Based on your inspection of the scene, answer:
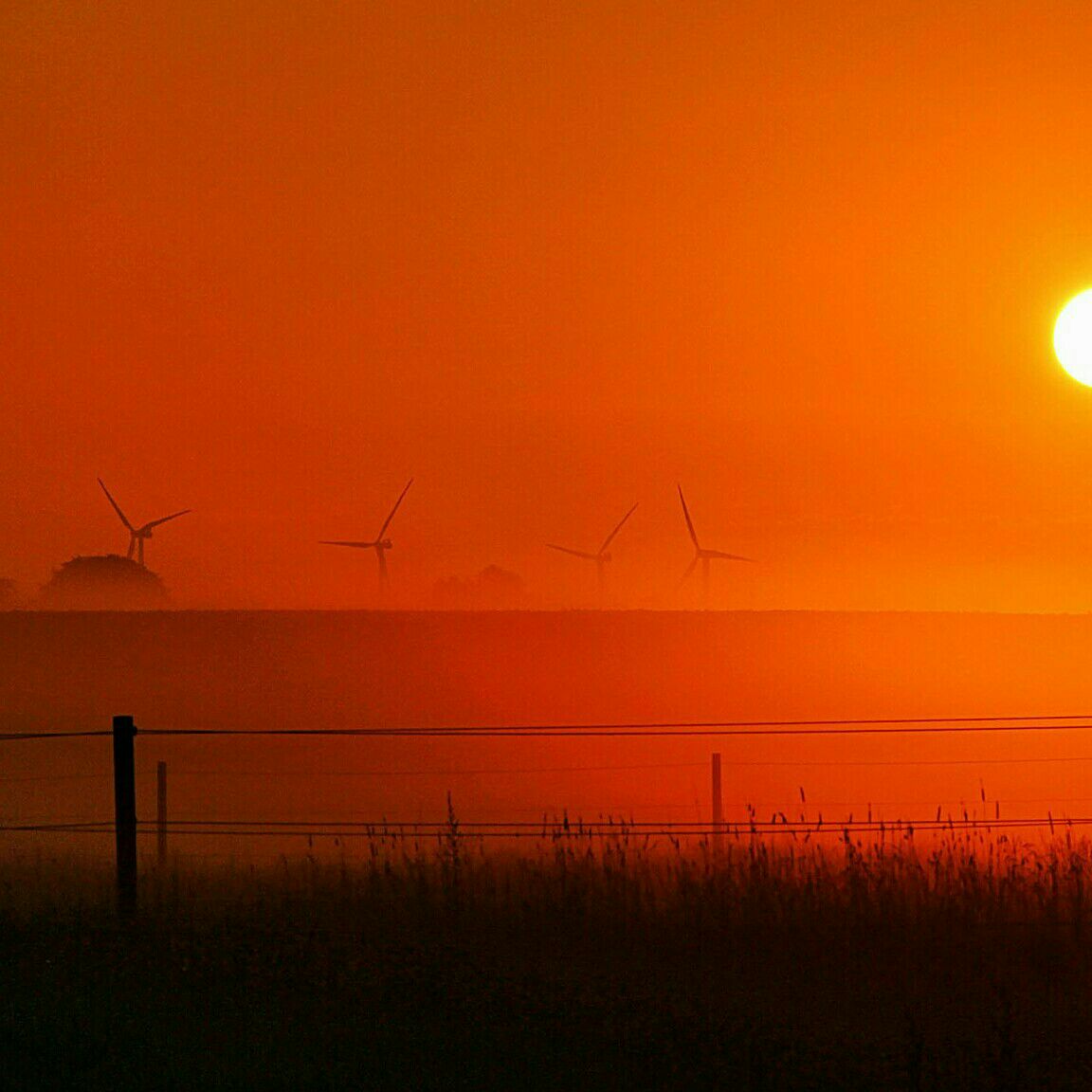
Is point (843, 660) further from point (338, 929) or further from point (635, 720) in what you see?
point (338, 929)

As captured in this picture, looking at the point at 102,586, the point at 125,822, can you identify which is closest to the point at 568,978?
the point at 125,822

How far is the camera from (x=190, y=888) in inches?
605

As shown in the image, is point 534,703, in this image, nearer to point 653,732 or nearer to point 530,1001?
point 653,732

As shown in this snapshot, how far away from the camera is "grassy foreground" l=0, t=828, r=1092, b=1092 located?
8922mm

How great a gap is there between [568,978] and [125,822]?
15.2 ft

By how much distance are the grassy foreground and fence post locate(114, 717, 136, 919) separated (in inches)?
10.2

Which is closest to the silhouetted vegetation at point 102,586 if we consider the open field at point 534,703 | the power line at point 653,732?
→ the open field at point 534,703

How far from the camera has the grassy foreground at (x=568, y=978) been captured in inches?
351

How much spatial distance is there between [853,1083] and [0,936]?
710 centimetres

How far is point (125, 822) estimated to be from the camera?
1371cm

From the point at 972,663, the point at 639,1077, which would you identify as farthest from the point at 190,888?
the point at 972,663

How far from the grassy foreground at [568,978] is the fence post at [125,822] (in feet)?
0.85

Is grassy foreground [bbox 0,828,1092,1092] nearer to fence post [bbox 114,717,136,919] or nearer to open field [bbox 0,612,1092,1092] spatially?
open field [bbox 0,612,1092,1092]

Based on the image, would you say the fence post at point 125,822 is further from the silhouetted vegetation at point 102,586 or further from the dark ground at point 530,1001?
the silhouetted vegetation at point 102,586
